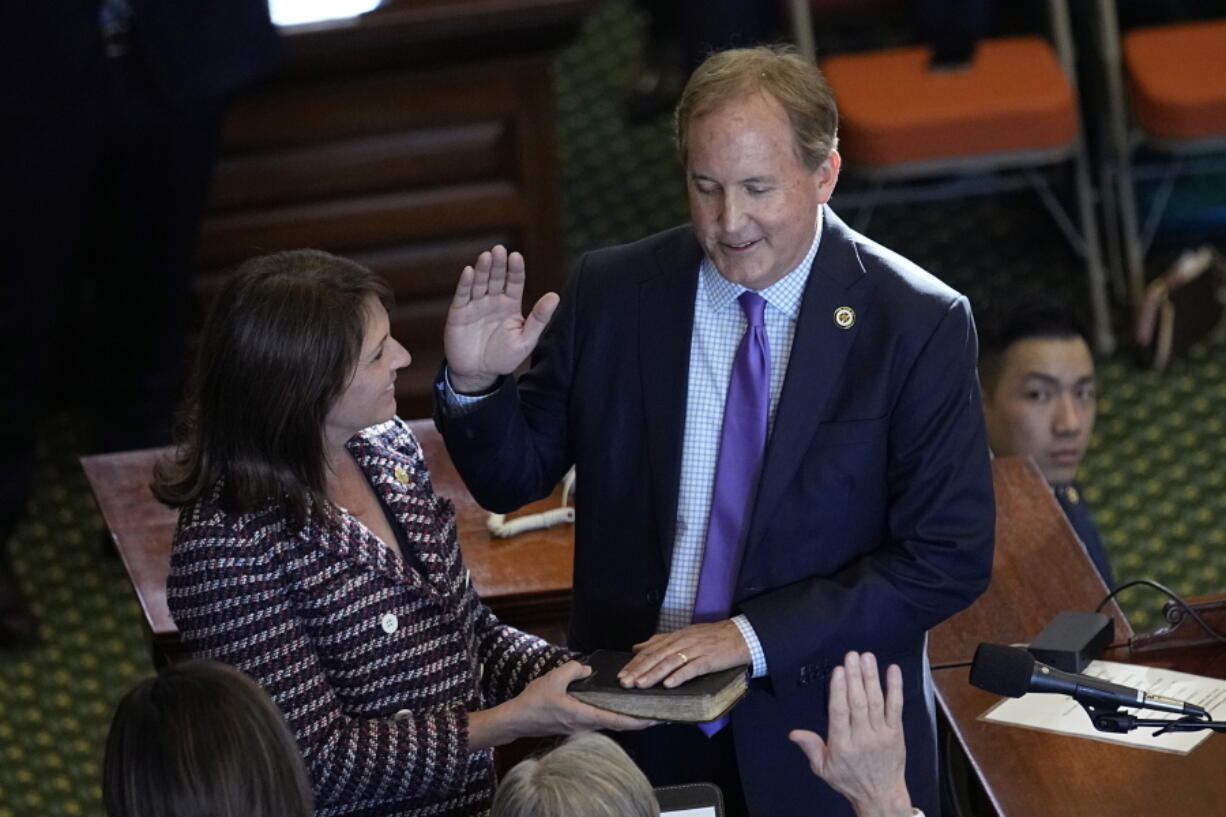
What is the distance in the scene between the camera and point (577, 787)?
198cm

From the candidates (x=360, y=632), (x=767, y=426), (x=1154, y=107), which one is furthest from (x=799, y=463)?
(x=1154, y=107)

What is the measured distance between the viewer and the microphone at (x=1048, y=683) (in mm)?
2125

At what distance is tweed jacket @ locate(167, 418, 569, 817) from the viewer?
2.30 m

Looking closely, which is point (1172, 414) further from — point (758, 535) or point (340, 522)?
point (340, 522)

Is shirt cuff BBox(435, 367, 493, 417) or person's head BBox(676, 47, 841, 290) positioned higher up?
person's head BBox(676, 47, 841, 290)

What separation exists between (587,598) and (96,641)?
2.11 meters

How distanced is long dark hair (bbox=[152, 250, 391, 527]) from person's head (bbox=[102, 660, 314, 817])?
1.28ft

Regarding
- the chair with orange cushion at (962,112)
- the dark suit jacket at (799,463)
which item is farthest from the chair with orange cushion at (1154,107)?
the dark suit jacket at (799,463)

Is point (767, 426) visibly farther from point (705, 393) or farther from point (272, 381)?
point (272, 381)

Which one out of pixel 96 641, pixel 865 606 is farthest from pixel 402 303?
pixel 865 606

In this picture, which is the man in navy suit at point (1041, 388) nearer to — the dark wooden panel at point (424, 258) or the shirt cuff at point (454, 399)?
the dark wooden panel at point (424, 258)

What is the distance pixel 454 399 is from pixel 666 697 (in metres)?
0.47

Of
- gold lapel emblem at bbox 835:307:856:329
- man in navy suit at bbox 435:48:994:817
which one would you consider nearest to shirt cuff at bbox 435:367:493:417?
man in navy suit at bbox 435:48:994:817

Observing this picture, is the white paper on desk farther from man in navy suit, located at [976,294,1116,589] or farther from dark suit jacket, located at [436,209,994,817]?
man in navy suit, located at [976,294,1116,589]
